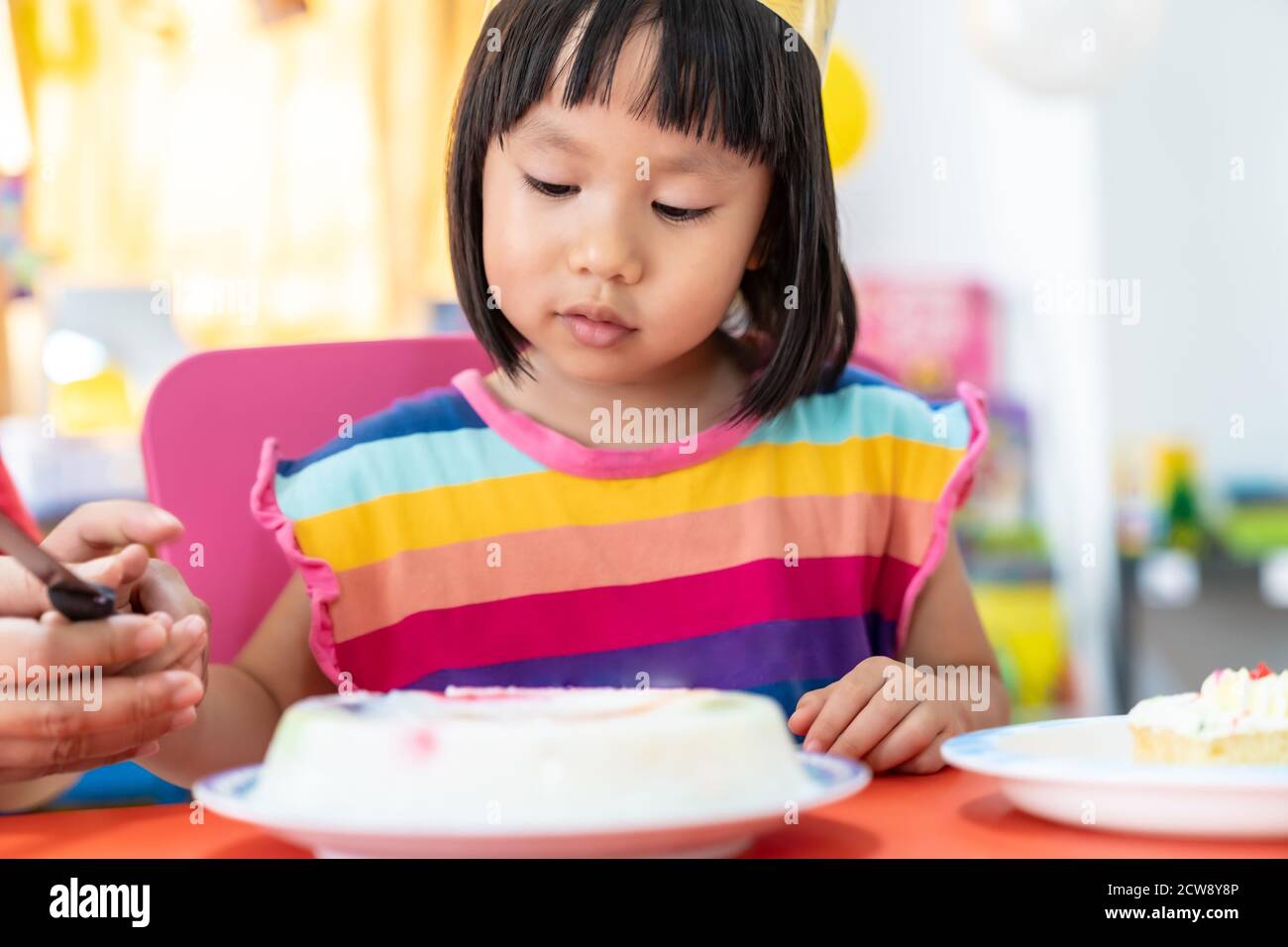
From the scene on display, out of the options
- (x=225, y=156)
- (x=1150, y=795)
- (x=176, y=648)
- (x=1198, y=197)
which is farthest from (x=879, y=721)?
(x=1198, y=197)

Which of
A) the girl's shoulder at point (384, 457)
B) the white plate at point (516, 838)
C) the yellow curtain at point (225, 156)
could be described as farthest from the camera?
the yellow curtain at point (225, 156)

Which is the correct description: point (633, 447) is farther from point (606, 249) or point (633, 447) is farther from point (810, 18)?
point (810, 18)

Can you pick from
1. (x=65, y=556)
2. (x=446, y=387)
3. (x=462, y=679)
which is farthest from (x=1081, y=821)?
(x=446, y=387)

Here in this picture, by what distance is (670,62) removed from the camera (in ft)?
3.37

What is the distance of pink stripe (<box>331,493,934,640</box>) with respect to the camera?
1.16 metres

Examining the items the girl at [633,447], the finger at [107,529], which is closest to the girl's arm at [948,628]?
the girl at [633,447]

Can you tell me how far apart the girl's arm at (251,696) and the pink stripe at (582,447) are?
0.23 metres

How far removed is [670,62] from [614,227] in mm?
135

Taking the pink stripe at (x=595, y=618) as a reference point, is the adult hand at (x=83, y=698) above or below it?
above

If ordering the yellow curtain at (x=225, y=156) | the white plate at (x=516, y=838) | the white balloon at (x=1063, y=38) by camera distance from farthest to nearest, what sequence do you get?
→ the yellow curtain at (x=225, y=156)
the white balloon at (x=1063, y=38)
the white plate at (x=516, y=838)

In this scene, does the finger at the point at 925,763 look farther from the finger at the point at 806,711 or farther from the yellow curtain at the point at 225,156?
the yellow curtain at the point at 225,156

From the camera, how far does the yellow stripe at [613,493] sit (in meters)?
1.16

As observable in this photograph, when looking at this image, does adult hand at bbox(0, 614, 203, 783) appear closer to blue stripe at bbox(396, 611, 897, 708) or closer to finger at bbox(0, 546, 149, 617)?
finger at bbox(0, 546, 149, 617)
